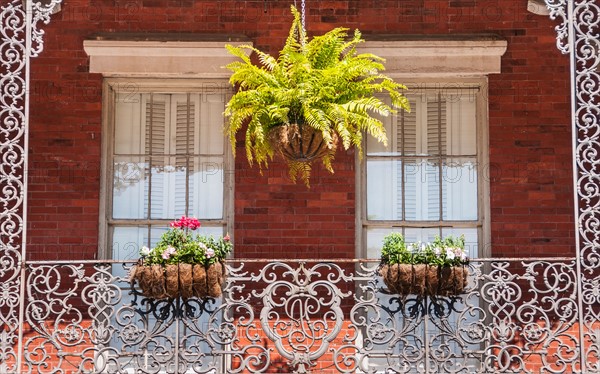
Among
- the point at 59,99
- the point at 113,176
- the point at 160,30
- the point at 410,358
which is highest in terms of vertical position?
the point at 160,30

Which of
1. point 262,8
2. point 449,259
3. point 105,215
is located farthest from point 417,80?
point 105,215

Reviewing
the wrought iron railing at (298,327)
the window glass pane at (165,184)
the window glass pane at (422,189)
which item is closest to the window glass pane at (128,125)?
the window glass pane at (165,184)

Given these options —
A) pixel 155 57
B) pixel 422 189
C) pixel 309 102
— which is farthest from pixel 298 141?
pixel 155 57

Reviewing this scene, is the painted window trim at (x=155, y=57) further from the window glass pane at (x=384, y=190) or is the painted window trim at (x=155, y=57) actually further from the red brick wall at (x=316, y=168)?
the window glass pane at (x=384, y=190)

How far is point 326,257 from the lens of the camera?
10750 mm

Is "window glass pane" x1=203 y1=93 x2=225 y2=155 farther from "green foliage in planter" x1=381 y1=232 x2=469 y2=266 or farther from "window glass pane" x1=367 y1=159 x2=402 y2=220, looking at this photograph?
"green foliage in planter" x1=381 y1=232 x2=469 y2=266

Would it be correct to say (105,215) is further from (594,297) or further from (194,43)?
(594,297)

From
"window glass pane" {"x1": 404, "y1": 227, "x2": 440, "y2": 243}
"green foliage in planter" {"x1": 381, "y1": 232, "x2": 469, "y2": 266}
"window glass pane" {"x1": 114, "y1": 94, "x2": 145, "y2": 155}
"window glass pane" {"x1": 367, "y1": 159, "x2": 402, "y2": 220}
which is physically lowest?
"green foliage in planter" {"x1": 381, "y1": 232, "x2": 469, "y2": 266}

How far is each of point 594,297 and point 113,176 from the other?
478 cm

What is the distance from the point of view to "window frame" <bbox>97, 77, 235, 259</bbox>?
10.9 m

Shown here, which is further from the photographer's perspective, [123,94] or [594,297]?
[123,94]

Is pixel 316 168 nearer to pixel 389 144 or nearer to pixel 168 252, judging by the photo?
pixel 389 144

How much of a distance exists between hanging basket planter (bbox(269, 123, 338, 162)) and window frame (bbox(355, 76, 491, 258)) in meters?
1.58

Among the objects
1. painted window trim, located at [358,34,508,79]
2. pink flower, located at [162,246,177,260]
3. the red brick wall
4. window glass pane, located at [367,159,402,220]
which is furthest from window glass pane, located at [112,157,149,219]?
painted window trim, located at [358,34,508,79]
